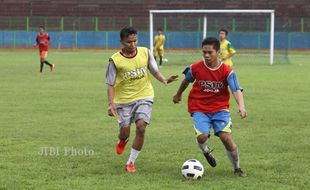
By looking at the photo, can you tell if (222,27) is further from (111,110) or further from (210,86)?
(210,86)

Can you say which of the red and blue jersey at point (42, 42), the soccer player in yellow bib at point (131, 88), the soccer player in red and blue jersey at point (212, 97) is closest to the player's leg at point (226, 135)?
the soccer player in red and blue jersey at point (212, 97)

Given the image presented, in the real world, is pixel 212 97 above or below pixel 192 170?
above

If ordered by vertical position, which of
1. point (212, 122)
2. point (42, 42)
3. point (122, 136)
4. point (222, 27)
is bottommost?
point (122, 136)

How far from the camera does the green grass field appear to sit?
8062mm

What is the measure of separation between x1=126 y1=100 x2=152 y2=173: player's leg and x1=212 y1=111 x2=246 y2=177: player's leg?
37.5 inches

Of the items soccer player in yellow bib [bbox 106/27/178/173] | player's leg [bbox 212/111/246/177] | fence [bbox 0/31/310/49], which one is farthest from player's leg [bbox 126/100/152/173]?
fence [bbox 0/31/310/49]

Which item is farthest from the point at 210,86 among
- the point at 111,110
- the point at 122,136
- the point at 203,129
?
the point at 122,136

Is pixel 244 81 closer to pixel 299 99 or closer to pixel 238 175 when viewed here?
pixel 299 99

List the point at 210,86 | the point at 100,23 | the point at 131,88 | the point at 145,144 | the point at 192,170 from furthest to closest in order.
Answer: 1. the point at 100,23
2. the point at 145,144
3. the point at 131,88
4. the point at 210,86
5. the point at 192,170

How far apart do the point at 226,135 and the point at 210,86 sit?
0.63 m

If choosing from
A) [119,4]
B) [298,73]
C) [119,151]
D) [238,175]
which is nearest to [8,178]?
[119,151]

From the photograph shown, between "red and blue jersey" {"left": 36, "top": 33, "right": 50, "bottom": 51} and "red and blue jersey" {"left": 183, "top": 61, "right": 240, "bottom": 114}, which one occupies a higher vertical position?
"red and blue jersey" {"left": 36, "top": 33, "right": 50, "bottom": 51}

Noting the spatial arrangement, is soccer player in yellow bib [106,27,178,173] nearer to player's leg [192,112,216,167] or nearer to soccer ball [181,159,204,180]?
player's leg [192,112,216,167]

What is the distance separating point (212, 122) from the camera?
336 inches
